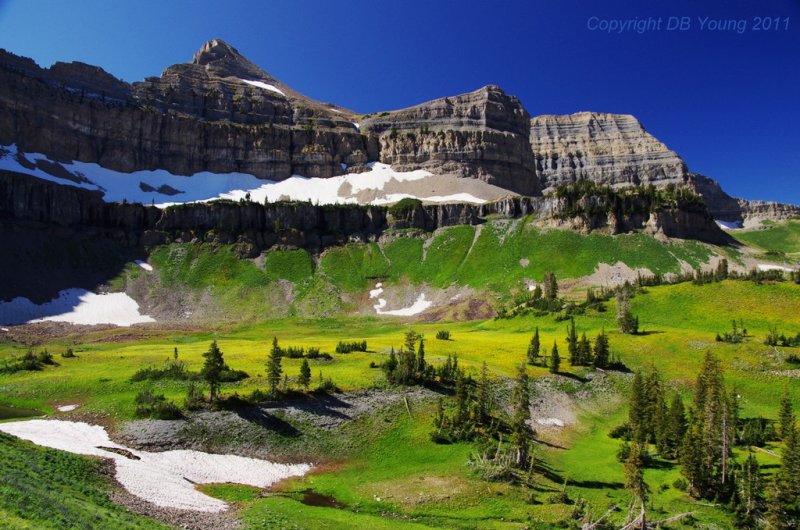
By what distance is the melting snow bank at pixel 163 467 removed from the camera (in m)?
32.2

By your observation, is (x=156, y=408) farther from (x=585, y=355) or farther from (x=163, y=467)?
(x=585, y=355)

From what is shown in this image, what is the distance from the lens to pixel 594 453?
46406 mm

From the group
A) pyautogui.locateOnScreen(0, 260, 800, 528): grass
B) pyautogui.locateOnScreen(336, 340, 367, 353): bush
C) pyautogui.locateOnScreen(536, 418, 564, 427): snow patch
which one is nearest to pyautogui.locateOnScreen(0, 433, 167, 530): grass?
pyautogui.locateOnScreen(0, 260, 800, 528): grass

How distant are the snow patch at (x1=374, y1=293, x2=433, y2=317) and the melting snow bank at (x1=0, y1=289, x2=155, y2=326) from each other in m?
66.1

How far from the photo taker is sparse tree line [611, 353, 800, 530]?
1271 inches

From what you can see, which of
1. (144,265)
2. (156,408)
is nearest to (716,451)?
(156,408)

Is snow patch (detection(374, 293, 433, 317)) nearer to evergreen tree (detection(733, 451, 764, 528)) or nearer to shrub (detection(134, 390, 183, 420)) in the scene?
shrub (detection(134, 390, 183, 420))

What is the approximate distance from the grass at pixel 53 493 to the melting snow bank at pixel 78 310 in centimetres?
11591

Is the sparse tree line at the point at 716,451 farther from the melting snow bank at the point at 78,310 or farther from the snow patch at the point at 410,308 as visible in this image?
the melting snow bank at the point at 78,310

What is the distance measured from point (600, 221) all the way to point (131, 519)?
170 meters

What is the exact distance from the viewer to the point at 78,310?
137 m

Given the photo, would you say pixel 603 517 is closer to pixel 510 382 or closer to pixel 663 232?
pixel 510 382

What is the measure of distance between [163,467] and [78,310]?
123m

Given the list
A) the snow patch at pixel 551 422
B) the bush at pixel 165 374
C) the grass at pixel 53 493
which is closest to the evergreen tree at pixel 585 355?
the snow patch at pixel 551 422
